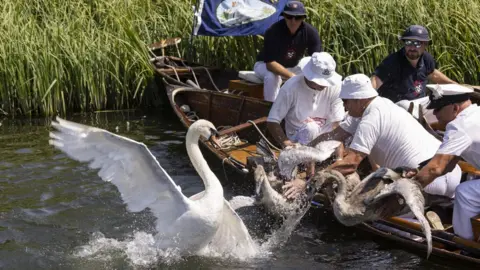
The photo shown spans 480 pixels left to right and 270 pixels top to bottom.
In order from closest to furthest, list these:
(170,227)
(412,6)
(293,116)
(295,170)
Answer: (170,227), (295,170), (293,116), (412,6)

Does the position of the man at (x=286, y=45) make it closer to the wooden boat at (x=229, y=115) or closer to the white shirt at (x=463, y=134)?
the wooden boat at (x=229, y=115)

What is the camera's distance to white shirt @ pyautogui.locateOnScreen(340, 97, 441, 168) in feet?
22.3

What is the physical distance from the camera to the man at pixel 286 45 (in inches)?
394

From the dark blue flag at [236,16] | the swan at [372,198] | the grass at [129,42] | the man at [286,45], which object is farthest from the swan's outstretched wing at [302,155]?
the dark blue flag at [236,16]

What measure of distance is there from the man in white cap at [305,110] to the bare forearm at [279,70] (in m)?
1.43

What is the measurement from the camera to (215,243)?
23.2 ft

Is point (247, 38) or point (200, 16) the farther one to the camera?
point (247, 38)

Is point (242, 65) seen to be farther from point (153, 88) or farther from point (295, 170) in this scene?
point (295, 170)

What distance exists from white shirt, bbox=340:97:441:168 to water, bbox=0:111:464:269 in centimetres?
79

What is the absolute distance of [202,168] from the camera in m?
6.73

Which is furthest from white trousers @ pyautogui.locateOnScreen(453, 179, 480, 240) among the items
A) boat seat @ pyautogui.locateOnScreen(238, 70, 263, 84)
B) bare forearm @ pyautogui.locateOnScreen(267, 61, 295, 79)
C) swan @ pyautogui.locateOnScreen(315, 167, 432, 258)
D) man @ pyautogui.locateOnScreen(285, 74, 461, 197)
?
boat seat @ pyautogui.locateOnScreen(238, 70, 263, 84)

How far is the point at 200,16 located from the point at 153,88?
1.98 meters

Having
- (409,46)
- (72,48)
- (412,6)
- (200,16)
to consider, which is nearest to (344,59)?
(412,6)

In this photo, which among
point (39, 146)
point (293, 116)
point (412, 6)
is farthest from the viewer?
point (412, 6)
